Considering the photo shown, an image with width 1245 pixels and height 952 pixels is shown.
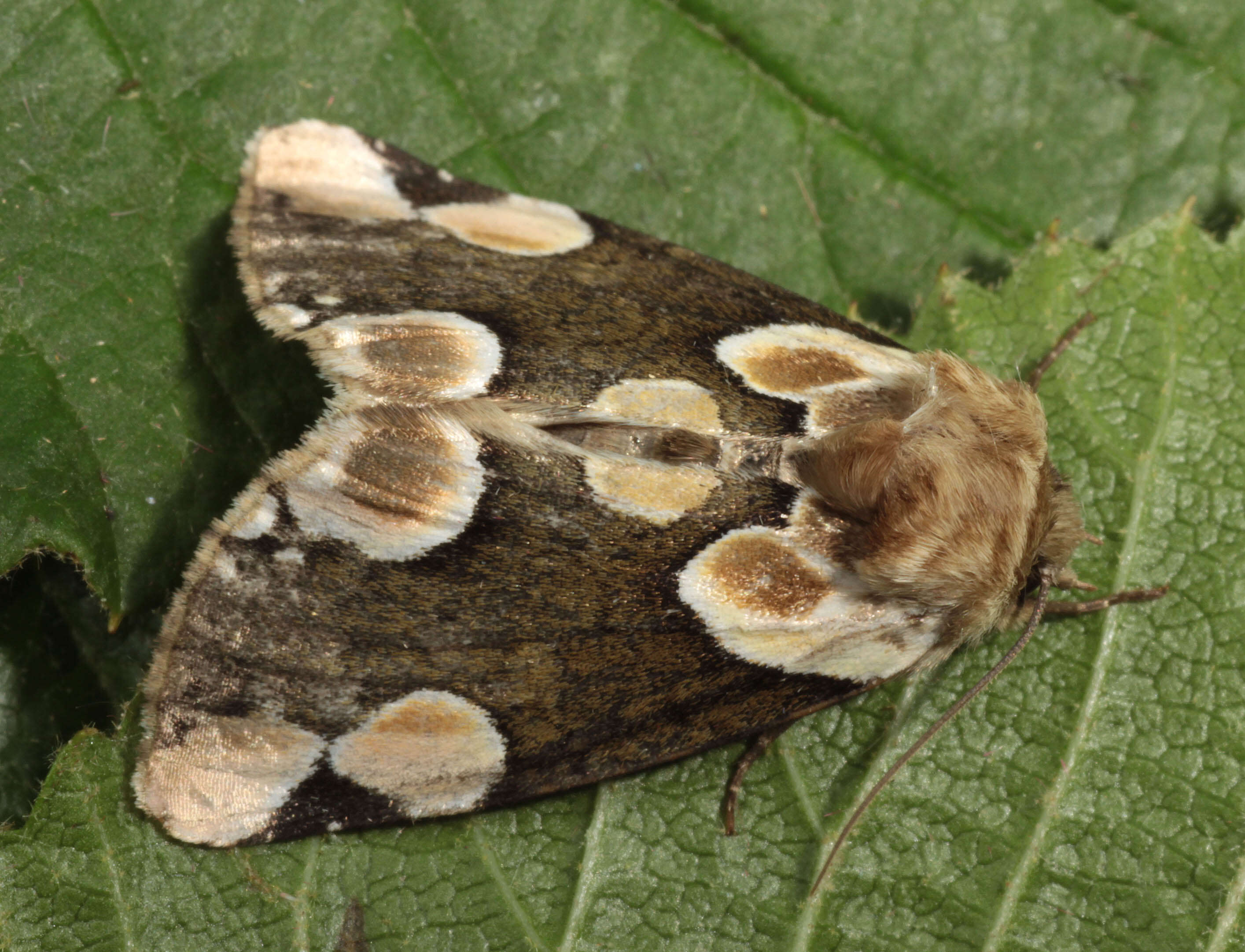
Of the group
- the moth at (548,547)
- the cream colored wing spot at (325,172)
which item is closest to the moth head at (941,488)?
the moth at (548,547)

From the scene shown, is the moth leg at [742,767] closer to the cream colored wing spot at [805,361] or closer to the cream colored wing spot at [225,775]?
the cream colored wing spot at [805,361]

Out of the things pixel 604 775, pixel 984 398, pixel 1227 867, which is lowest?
pixel 604 775

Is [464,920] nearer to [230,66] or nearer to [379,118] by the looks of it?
[379,118]

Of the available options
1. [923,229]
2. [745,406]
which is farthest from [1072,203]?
[745,406]

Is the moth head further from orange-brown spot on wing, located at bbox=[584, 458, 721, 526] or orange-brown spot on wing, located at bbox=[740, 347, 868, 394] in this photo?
orange-brown spot on wing, located at bbox=[584, 458, 721, 526]

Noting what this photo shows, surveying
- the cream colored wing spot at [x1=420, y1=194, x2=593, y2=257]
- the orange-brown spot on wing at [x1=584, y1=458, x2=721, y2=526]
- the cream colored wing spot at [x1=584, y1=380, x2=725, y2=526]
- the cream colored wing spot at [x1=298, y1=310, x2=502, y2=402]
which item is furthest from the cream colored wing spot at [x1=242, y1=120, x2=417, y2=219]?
the orange-brown spot on wing at [x1=584, y1=458, x2=721, y2=526]

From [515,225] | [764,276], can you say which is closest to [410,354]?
[515,225]
